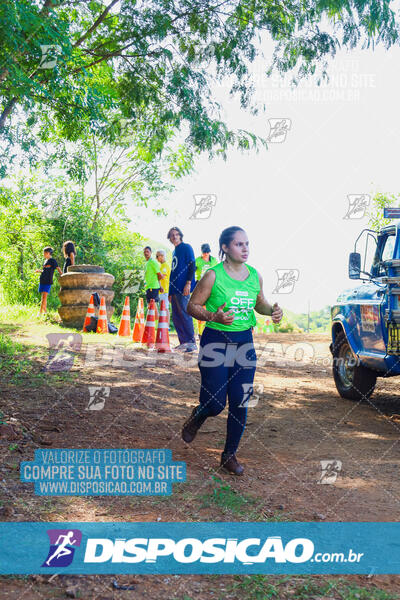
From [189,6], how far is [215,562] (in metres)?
9.10

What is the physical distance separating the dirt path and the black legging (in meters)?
0.50

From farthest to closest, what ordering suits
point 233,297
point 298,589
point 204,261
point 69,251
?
point 69,251 → point 204,261 → point 233,297 → point 298,589

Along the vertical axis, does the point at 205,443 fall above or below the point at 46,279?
below

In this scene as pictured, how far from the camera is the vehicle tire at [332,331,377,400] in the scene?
7590 mm

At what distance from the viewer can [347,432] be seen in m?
6.26

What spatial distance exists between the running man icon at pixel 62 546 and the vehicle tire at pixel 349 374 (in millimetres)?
4903

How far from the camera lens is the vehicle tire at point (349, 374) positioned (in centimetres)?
759

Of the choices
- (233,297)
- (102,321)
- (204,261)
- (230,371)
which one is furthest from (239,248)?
(102,321)

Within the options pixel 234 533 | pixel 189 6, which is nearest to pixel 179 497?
pixel 234 533

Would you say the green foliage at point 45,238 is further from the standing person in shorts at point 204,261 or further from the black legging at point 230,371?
the black legging at point 230,371

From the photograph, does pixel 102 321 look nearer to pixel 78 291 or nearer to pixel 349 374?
pixel 78 291

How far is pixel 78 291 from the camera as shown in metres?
14.4

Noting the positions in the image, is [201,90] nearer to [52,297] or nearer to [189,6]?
Answer: [189,6]

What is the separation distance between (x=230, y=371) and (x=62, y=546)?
184 centimetres
